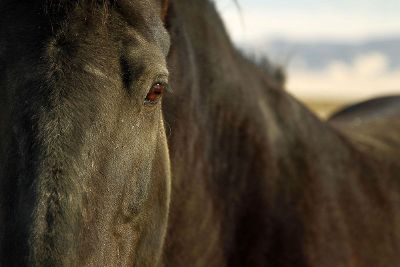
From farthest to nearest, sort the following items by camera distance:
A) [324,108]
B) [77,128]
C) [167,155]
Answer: [324,108] < [167,155] < [77,128]

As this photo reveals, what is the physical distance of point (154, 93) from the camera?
2775 millimetres

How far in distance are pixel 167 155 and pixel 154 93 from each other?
45 centimetres

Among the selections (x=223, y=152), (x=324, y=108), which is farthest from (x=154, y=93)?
(x=324, y=108)

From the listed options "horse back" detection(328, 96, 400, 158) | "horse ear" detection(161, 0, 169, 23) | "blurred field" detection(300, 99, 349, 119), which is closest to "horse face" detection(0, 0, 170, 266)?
"horse ear" detection(161, 0, 169, 23)

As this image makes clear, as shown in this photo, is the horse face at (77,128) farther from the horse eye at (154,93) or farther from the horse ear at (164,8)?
the horse ear at (164,8)

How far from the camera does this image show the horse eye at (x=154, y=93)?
275 cm

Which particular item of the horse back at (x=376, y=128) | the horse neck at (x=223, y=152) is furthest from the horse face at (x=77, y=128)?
the horse back at (x=376, y=128)

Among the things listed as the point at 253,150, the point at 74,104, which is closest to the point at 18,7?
the point at 74,104

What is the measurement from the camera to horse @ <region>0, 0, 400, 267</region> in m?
2.43

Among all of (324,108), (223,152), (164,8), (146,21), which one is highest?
(324,108)

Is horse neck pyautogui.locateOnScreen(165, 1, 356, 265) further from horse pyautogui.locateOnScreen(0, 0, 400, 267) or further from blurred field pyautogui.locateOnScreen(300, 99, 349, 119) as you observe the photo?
blurred field pyautogui.locateOnScreen(300, 99, 349, 119)

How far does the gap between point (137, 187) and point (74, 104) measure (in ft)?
1.69

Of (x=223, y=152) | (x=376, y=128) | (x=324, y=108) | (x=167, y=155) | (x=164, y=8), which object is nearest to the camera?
(x=167, y=155)

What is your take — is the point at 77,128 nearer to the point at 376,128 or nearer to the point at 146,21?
the point at 146,21
